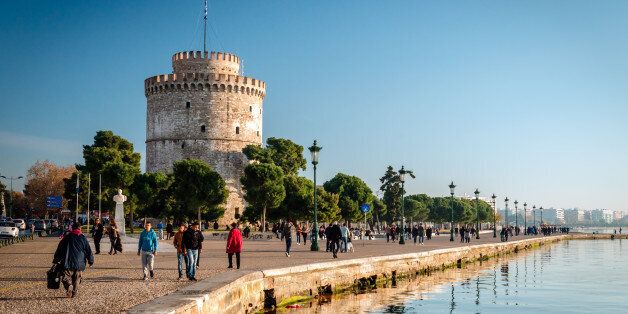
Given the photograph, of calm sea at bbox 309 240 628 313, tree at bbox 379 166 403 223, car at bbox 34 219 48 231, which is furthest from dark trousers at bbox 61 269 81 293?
tree at bbox 379 166 403 223

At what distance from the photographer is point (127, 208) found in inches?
2509

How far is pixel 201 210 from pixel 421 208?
196 feet

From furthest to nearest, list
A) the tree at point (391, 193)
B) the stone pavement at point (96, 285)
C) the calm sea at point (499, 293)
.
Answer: the tree at point (391, 193) → the calm sea at point (499, 293) → the stone pavement at point (96, 285)

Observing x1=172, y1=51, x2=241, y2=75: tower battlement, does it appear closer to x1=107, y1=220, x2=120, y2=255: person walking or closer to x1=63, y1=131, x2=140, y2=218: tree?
x1=63, y1=131, x2=140, y2=218: tree

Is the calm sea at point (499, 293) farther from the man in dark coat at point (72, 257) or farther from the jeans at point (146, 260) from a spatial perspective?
the man in dark coat at point (72, 257)

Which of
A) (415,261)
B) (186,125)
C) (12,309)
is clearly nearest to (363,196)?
(186,125)

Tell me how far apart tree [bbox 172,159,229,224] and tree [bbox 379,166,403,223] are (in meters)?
44.3

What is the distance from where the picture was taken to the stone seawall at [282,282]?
500 inches

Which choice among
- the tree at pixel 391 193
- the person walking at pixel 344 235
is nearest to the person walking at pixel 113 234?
the person walking at pixel 344 235

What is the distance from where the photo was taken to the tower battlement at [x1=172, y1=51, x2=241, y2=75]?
79125 mm

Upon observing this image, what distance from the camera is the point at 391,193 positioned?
4237 inches

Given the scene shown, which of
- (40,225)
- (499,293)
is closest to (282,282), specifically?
(499,293)

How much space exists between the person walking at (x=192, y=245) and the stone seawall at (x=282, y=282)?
778 millimetres

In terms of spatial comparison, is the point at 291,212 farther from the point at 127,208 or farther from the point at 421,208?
the point at 421,208
